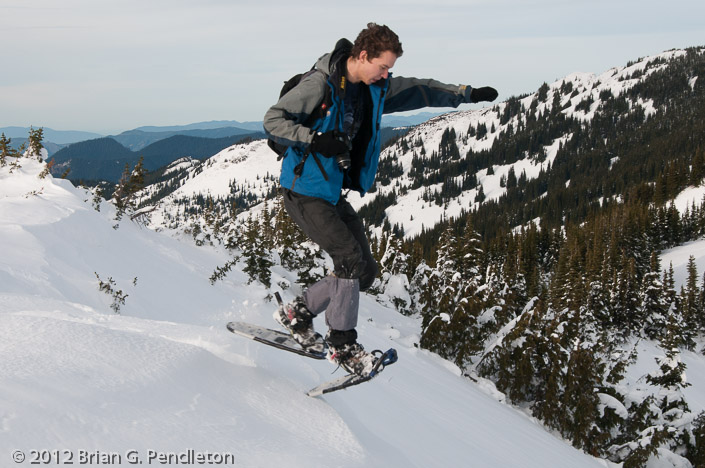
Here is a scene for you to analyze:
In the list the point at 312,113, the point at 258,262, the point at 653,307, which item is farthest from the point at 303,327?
the point at 653,307

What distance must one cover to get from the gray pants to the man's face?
116 cm

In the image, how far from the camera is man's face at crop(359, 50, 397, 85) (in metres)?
3.86

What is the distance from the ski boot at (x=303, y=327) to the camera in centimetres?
458

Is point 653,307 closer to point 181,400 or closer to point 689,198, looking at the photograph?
point 689,198

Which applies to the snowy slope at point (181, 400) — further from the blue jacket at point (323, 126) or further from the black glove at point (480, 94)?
the black glove at point (480, 94)

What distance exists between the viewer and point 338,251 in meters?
4.09

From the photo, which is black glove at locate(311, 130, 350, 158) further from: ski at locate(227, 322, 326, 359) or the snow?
the snow

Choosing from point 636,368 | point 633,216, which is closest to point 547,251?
point 633,216

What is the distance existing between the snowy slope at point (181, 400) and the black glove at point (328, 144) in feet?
6.70

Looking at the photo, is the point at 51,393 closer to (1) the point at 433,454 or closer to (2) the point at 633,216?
(1) the point at 433,454

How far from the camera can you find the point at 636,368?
129 ft

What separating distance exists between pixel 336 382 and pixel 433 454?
124cm

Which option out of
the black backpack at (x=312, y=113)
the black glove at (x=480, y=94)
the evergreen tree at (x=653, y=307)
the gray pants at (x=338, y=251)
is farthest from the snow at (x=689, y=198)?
the black backpack at (x=312, y=113)

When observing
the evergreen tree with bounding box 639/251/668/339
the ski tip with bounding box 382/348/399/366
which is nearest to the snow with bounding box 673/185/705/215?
the evergreen tree with bounding box 639/251/668/339
